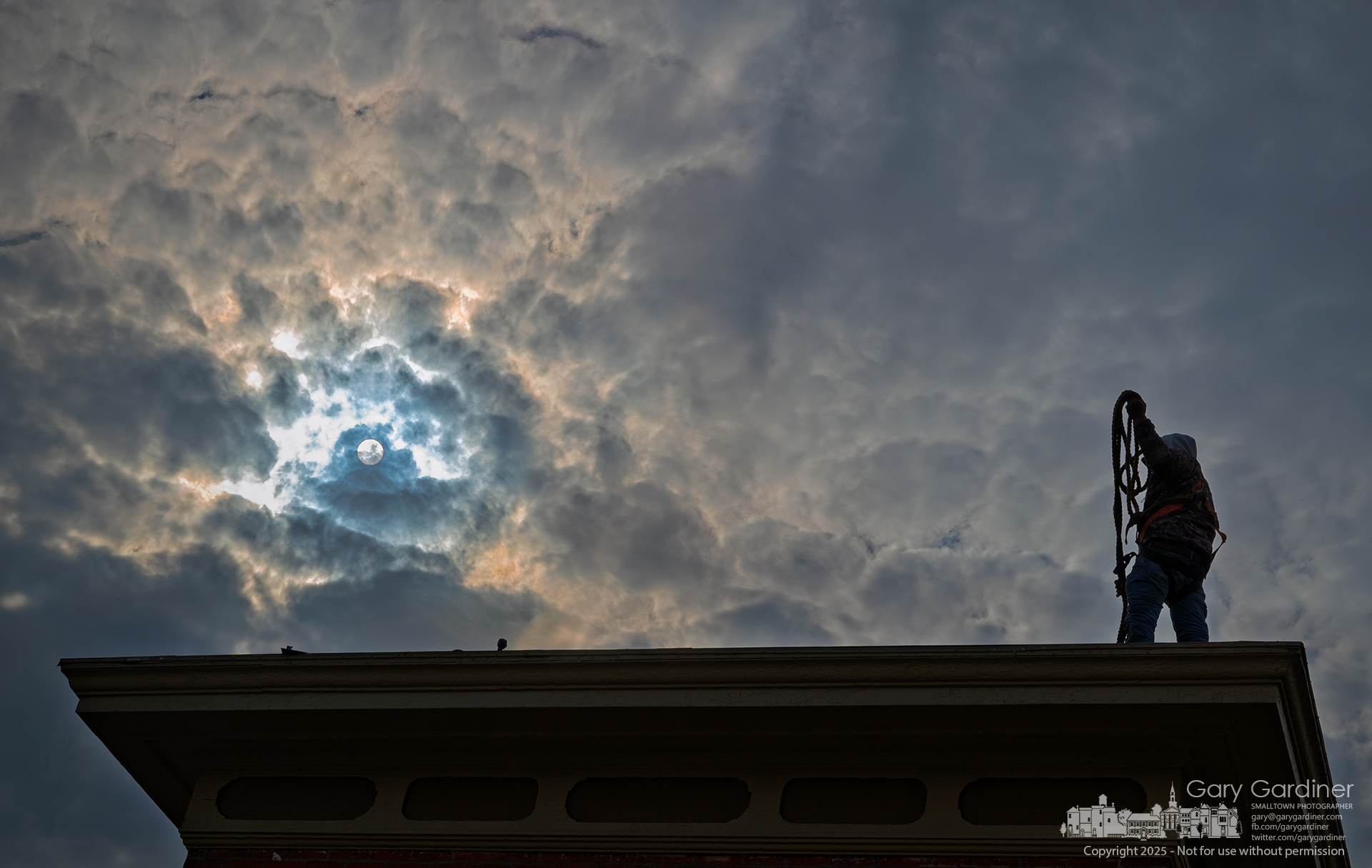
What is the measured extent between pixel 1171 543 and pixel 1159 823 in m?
2.64

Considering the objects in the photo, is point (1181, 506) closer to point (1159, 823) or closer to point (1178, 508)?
point (1178, 508)

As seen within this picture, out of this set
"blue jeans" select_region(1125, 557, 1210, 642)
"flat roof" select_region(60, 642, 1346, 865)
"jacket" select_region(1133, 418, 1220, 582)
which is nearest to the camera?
"flat roof" select_region(60, 642, 1346, 865)

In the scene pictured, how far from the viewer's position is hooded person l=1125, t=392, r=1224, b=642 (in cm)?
802

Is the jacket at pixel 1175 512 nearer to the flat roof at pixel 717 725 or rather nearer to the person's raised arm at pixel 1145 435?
the person's raised arm at pixel 1145 435

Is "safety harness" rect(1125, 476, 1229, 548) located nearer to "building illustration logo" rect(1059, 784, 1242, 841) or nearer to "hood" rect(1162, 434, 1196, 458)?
"hood" rect(1162, 434, 1196, 458)

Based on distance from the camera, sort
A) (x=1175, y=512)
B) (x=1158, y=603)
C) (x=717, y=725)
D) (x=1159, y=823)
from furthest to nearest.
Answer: (x=1175, y=512)
(x=1158, y=603)
(x=717, y=725)
(x=1159, y=823)

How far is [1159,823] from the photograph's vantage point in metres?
6.24

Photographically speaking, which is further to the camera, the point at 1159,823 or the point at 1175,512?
the point at 1175,512

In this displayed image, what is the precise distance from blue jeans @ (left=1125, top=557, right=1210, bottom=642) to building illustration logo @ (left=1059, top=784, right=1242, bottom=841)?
5.56 feet

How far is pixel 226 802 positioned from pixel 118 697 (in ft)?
3.43

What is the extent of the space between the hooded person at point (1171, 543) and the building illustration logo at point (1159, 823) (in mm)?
1776

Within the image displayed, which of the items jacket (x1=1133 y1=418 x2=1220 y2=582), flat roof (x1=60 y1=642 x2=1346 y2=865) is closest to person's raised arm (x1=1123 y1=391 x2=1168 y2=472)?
jacket (x1=1133 y1=418 x2=1220 y2=582)

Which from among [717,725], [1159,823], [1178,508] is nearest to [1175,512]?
[1178,508]

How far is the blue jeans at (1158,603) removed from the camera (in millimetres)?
7910
